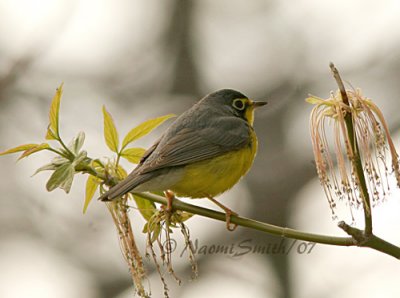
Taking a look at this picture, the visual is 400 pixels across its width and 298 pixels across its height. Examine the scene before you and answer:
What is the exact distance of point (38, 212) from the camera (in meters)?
9.80

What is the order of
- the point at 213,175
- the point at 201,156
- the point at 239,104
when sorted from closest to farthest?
the point at 213,175, the point at 201,156, the point at 239,104

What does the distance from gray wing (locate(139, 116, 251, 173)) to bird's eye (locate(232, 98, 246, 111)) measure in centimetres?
28

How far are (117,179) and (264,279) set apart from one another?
5.73m

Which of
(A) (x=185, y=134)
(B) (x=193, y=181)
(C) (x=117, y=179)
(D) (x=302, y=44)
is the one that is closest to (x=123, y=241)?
(C) (x=117, y=179)

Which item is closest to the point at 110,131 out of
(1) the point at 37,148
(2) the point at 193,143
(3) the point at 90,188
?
(3) the point at 90,188

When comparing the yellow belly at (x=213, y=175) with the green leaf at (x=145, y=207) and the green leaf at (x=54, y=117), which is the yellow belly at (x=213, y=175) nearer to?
the green leaf at (x=145, y=207)

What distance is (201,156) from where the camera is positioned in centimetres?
551

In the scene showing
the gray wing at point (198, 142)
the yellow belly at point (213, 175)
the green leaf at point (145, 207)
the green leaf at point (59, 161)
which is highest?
the green leaf at point (59, 161)

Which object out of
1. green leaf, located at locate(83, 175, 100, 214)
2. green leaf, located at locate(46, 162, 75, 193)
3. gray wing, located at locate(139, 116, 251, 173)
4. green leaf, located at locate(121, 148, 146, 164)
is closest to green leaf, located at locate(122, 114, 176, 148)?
green leaf, located at locate(121, 148, 146, 164)

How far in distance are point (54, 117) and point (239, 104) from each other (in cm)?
304

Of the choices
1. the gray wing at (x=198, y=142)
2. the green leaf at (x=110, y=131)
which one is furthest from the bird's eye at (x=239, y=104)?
the green leaf at (x=110, y=131)

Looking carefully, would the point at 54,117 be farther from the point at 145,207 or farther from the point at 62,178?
the point at 145,207

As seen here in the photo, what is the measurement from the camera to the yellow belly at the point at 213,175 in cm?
528

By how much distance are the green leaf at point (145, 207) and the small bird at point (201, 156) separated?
0.13 meters
